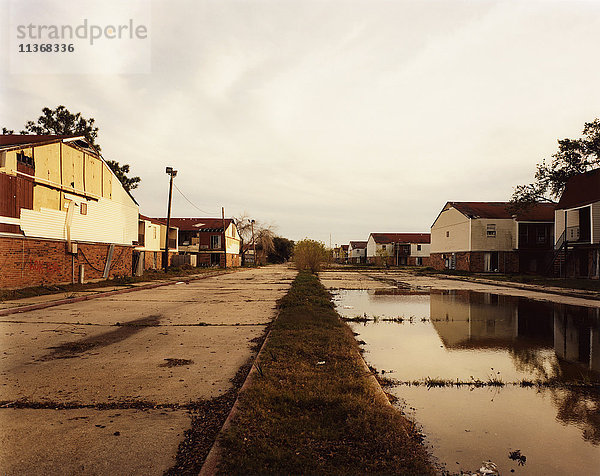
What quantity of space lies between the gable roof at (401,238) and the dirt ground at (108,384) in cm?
7941

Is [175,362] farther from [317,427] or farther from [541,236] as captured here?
[541,236]

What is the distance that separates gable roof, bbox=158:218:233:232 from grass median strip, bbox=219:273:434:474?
52.5 metres

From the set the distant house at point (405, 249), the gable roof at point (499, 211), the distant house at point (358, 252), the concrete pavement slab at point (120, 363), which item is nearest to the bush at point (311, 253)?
the gable roof at point (499, 211)

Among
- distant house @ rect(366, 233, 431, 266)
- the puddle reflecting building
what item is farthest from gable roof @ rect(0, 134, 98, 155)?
distant house @ rect(366, 233, 431, 266)

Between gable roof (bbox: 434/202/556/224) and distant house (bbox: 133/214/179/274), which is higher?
gable roof (bbox: 434/202/556/224)

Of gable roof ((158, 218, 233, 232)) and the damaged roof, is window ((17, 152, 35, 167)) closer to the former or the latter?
gable roof ((158, 218, 233, 232))

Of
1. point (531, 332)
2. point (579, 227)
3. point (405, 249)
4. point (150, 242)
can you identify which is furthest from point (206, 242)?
point (531, 332)

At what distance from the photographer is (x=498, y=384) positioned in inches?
214

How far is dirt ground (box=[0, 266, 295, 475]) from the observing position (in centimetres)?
334

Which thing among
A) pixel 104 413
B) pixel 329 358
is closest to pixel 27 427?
pixel 104 413

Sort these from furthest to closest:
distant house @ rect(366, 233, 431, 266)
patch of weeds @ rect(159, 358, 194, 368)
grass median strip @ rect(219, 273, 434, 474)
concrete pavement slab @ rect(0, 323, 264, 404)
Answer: distant house @ rect(366, 233, 431, 266) < patch of weeds @ rect(159, 358, 194, 368) < concrete pavement slab @ rect(0, 323, 264, 404) < grass median strip @ rect(219, 273, 434, 474)

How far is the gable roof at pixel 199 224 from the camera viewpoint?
186ft

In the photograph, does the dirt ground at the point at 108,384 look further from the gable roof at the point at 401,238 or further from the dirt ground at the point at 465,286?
the gable roof at the point at 401,238

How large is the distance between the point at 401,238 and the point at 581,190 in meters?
55.1
